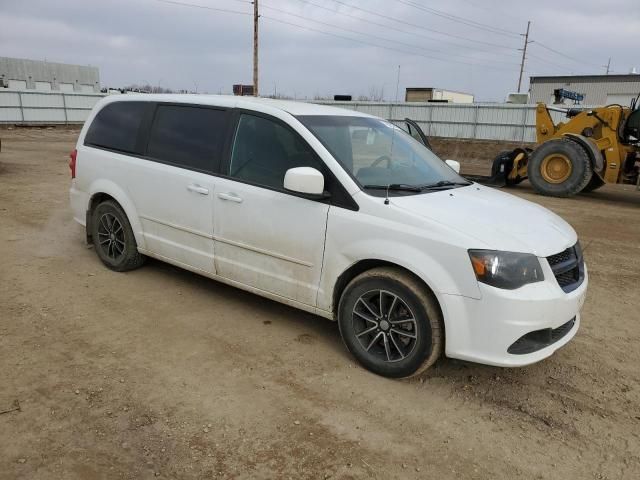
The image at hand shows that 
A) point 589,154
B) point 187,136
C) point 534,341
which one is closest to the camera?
point 534,341

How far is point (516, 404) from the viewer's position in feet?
10.4

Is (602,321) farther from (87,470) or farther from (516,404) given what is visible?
(87,470)

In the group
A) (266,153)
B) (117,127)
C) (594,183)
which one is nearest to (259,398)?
(266,153)

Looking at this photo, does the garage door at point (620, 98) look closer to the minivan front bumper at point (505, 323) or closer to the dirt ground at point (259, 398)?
the dirt ground at point (259, 398)

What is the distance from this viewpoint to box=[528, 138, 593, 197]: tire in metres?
11.2

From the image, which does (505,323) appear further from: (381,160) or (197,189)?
(197,189)

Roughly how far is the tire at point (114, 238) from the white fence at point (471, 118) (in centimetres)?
2017

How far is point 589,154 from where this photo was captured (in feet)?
36.5

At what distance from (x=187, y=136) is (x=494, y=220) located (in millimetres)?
2696

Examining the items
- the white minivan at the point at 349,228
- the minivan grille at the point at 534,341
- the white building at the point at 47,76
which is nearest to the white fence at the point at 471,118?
the white minivan at the point at 349,228

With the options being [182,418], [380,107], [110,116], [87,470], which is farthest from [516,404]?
[380,107]

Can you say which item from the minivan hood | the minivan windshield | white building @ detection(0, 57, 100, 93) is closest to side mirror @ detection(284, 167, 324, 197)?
the minivan windshield

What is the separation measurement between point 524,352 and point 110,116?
444 cm

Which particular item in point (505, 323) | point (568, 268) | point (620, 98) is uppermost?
point (620, 98)
